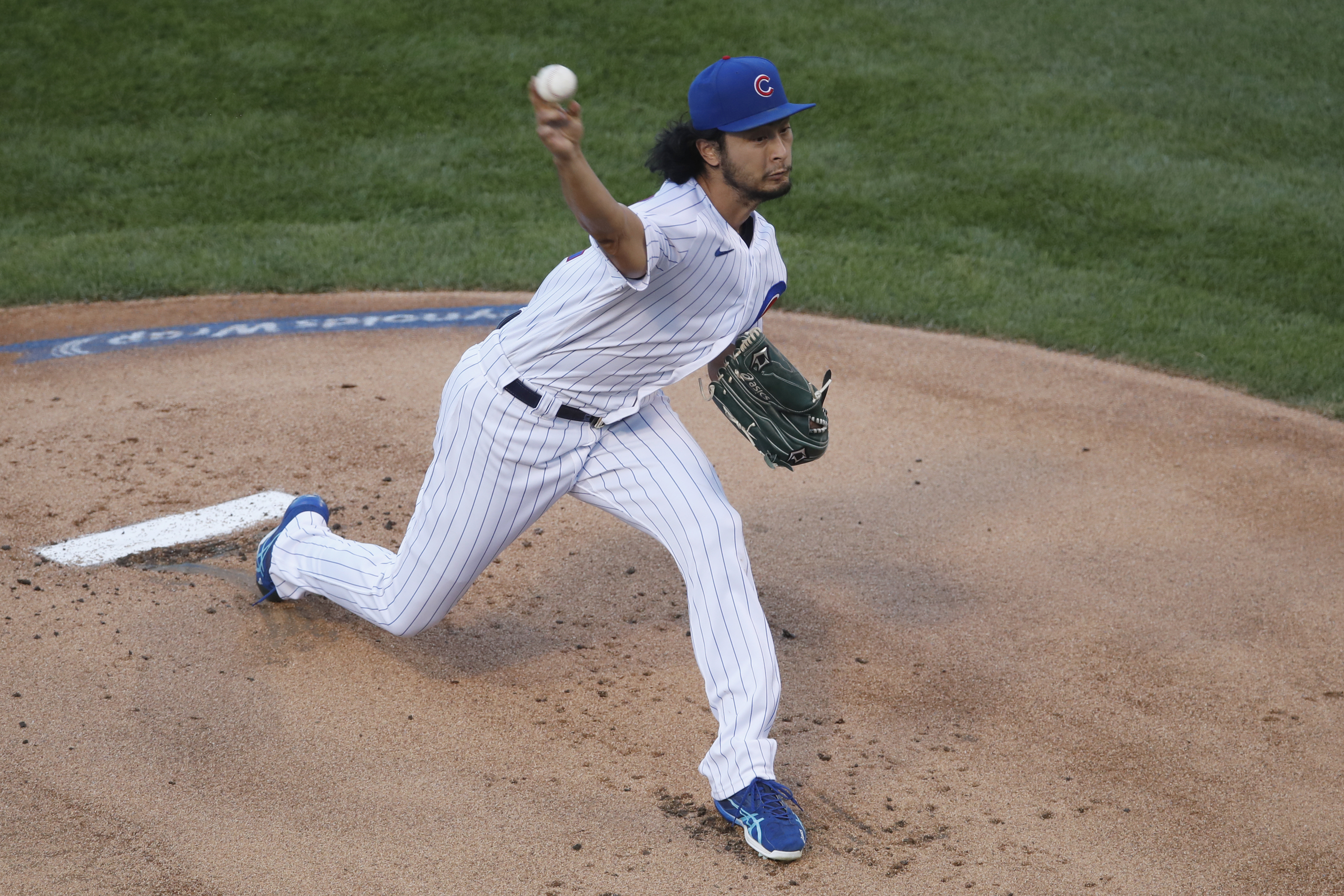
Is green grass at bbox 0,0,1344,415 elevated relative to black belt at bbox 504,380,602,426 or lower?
lower

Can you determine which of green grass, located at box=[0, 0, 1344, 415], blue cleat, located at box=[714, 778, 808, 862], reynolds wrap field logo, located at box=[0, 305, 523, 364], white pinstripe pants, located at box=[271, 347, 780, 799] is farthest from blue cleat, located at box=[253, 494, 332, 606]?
green grass, located at box=[0, 0, 1344, 415]

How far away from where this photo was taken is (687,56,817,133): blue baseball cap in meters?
2.96

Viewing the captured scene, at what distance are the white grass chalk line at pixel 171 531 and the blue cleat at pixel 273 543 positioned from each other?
0.48m

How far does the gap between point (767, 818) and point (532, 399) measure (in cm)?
114

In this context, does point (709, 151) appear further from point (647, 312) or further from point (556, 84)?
point (556, 84)

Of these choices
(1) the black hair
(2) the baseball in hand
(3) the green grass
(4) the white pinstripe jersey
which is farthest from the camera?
(3) the green grass

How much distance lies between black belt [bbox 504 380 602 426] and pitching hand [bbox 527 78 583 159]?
0.71 m

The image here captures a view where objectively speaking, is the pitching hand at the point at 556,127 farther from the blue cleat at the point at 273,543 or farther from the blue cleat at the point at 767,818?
the blue cleat at the point at 273,543

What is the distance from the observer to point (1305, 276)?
25.5 ft

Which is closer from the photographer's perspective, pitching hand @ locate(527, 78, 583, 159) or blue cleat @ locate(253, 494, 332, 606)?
pitching hand @ locate(527, 78, 583, 159)

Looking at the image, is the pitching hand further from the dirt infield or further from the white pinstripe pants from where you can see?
the dirt infield

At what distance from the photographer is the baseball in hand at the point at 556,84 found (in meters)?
2.49

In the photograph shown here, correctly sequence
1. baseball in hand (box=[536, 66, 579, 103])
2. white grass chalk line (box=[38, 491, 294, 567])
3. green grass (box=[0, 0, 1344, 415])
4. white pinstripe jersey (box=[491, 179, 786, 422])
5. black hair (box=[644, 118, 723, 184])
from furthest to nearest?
1. green grass (box=[0, 0, 1344, 415])
2. white grass chalk line (box=[38, 491, 294, 567])
3. black hair (box=[644, 118, 723, 184])
4. white pinstripe jersey (box=[491, 179, 786, 422])
5. baseball in hand (box=[536, 66, 579, 103])

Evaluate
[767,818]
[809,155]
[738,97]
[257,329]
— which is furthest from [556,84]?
[809,155]
